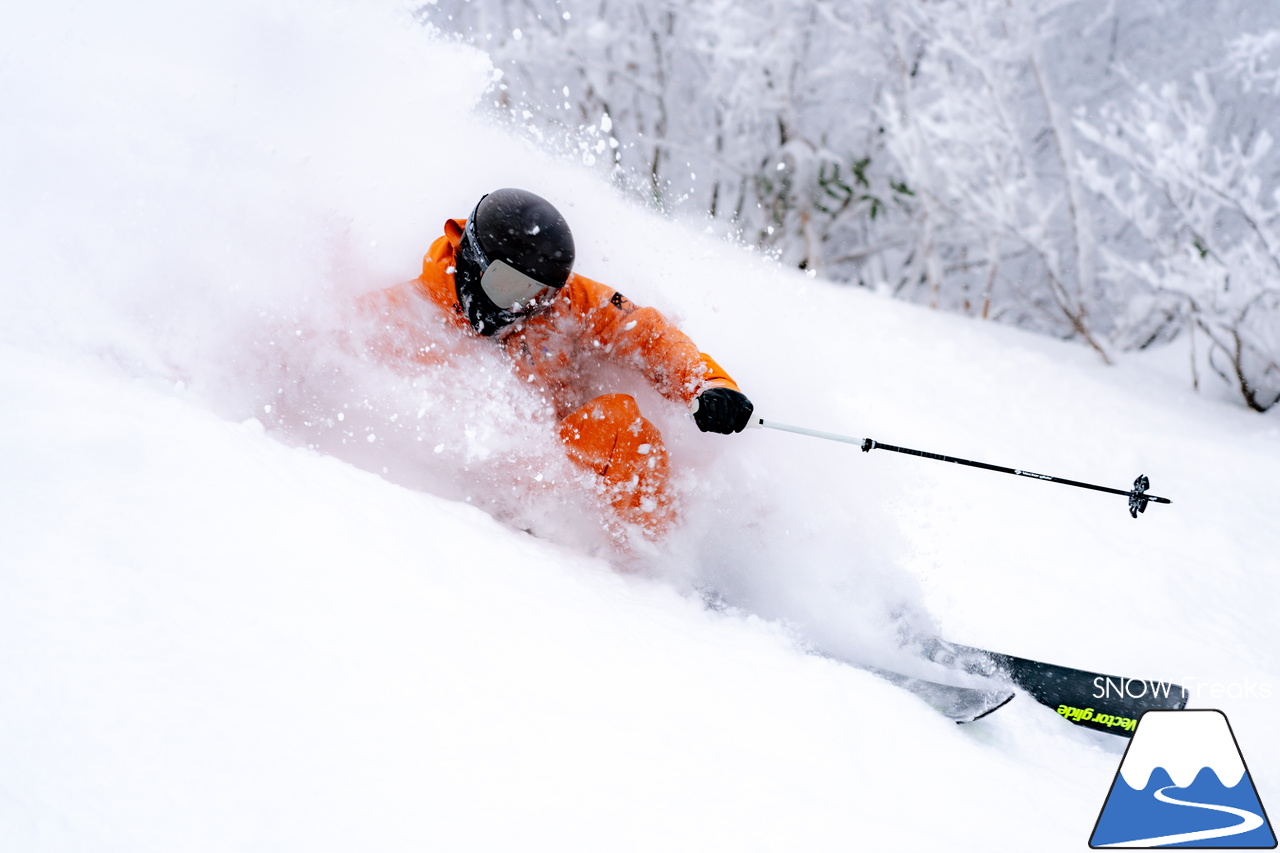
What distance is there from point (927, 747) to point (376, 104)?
3472 millimetres

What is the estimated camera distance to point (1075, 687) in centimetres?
226

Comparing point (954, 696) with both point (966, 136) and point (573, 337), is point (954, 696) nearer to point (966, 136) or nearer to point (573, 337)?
point (573, 337)

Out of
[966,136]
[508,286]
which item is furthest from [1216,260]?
[508,286]

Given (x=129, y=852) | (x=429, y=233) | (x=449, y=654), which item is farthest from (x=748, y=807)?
(x=429, y=233)

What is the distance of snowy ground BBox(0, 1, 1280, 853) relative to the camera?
1.08 m

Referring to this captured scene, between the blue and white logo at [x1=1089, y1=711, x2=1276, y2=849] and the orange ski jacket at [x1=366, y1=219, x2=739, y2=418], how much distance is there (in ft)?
4.92

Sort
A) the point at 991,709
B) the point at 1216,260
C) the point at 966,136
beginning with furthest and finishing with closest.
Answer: the point at 966,136 < the point at 1216,260 < the point at 991,709

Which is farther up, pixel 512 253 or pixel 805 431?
pixel 512 253

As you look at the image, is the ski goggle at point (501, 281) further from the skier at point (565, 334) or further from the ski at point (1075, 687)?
the ski at point (1075, 687)

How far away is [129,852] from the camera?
2.86 ft

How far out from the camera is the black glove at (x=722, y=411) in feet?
7.63

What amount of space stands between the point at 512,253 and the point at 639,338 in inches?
22.4

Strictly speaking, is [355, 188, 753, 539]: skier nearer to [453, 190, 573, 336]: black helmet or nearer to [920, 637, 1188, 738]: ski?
[453, 190, 573, 336]: black helmet

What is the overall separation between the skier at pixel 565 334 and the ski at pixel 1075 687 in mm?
1017
